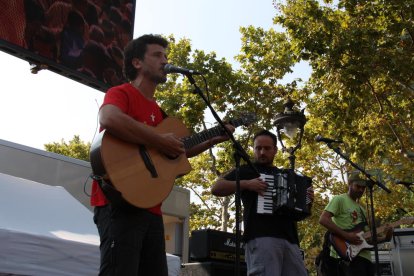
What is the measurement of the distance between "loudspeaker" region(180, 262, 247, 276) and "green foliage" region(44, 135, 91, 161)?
32.1 meters

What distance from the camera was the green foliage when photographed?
38.5 metres

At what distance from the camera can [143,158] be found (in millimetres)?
3012

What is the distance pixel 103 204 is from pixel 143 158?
1.19ft

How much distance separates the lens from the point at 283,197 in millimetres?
4441

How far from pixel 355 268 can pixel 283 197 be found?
8.06ft

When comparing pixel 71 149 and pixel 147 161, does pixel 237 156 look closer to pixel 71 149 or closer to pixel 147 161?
pixel 147 161

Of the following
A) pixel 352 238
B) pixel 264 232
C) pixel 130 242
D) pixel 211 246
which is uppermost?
pixel 352 238

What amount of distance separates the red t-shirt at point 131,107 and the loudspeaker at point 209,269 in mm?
3504

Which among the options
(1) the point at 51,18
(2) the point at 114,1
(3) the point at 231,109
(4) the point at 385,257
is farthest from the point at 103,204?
(3) the point at 231,109

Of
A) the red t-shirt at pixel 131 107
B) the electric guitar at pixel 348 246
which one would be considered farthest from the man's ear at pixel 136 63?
the electric guitar at pixel 348 246

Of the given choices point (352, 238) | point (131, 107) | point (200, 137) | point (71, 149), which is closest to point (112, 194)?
point (131, 107)

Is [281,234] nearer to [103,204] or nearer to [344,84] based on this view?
[103,204]

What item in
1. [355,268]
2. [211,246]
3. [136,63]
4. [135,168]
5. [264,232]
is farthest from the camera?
[211,246]

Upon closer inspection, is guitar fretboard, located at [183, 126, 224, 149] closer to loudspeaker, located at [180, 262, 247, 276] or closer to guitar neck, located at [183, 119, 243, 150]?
guitar neck, located at [183, 119, 243, 150]
